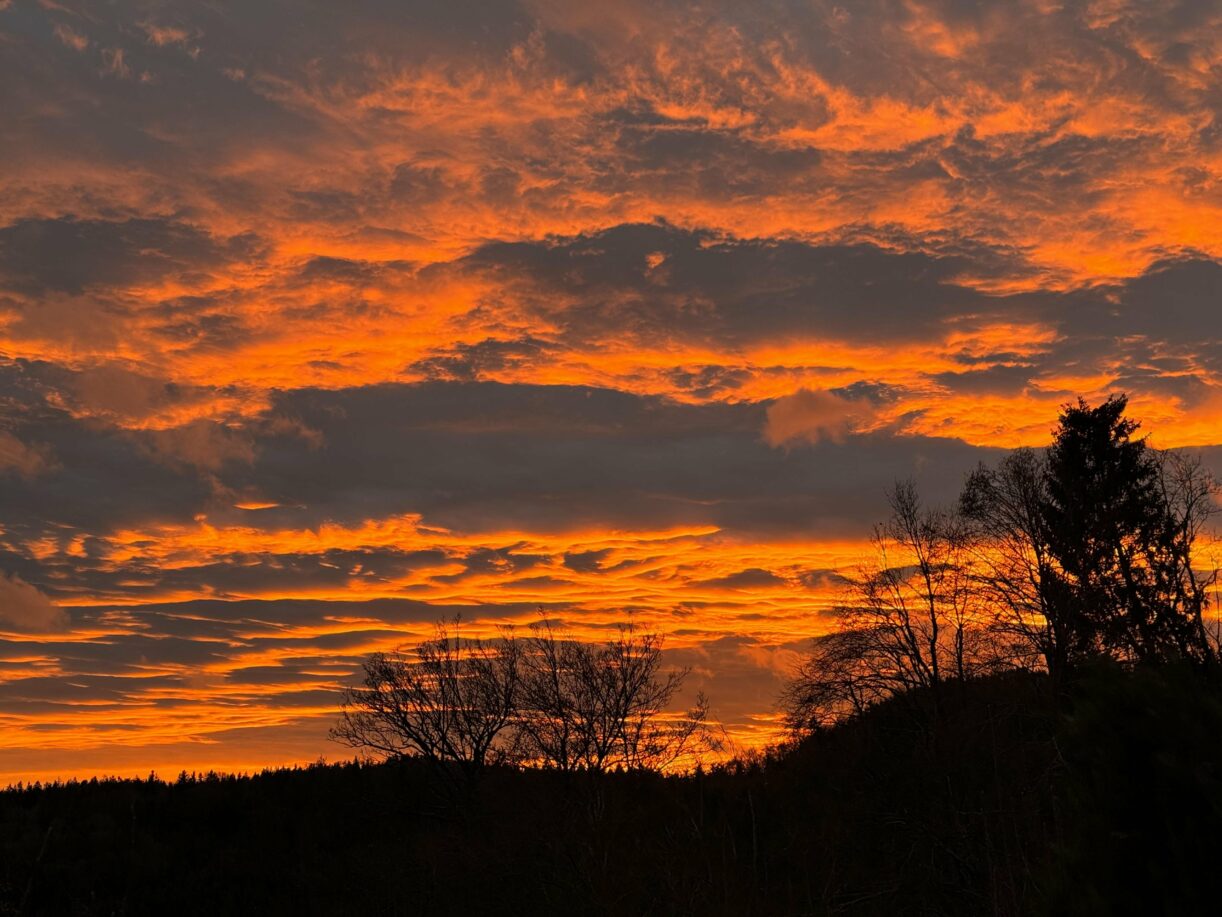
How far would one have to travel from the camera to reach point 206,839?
35.2m

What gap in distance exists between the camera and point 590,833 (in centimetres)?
2788

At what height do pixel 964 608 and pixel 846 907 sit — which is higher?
pixel 964 608

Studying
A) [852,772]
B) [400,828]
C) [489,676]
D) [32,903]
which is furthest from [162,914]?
[852,772]

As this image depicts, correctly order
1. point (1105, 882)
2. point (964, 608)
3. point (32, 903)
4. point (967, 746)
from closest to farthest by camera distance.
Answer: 1. point (1105, 882)
2. point (32, 903)
3. point (967, 746)
4. point (964, 608)

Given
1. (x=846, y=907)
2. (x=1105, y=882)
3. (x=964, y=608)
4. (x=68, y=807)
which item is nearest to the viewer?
(x=1105, y=882)

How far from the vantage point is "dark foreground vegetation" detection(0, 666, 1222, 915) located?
25.8 meters

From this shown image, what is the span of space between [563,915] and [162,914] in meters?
11.2

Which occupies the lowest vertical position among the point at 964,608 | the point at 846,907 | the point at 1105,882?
the point at 846,907

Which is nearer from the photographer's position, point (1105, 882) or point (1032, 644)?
point (1105, 882)

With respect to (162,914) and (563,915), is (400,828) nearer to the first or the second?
(162,914)

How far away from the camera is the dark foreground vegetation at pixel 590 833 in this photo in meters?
25.8

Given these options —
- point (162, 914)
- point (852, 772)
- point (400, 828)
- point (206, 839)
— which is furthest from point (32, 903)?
point (852, 772)

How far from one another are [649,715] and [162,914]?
14903mm

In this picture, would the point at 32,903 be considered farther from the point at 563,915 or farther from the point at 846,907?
the point at 846,907
